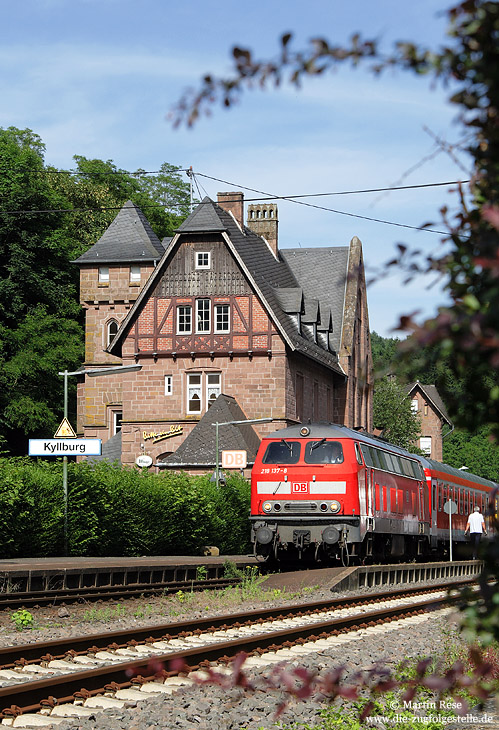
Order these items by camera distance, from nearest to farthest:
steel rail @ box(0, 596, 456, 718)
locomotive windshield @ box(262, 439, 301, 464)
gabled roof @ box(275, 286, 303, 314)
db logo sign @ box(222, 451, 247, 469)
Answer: steel rail @ box(0, 596, 456, 718)
locomotive windshield @ box(262, 439, 301, 464)
db logo sign @ box(222, 451, 247, 469)
gabled roof @ box(275, 286, 303, 314)

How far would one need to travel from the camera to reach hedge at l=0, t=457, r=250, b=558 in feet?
81.4

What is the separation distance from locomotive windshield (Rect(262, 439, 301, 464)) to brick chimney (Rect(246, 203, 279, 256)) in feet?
127

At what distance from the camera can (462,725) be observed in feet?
27.7

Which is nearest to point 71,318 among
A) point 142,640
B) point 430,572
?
point 430,572

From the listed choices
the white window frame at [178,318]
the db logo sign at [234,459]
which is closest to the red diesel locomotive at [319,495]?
the db logo sign at [234,459]

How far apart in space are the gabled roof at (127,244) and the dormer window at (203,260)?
35.1 feet

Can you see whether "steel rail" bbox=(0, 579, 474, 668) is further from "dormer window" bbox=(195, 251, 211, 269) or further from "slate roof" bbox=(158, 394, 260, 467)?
"dormer window" bbox=(195, 251, 211, 269)

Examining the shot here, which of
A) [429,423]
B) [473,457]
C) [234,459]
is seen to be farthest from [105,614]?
[473,457]

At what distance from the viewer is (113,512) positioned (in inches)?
1127

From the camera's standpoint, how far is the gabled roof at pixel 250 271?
49.8 metres

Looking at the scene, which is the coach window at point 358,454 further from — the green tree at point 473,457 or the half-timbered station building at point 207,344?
the green tree at point 473,457

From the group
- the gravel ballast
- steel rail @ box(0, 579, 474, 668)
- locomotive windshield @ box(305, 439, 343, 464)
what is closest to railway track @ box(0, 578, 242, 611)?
the gravel ballast

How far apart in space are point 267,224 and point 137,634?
5114cm

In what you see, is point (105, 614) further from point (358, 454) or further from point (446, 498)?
point (446, 498)
